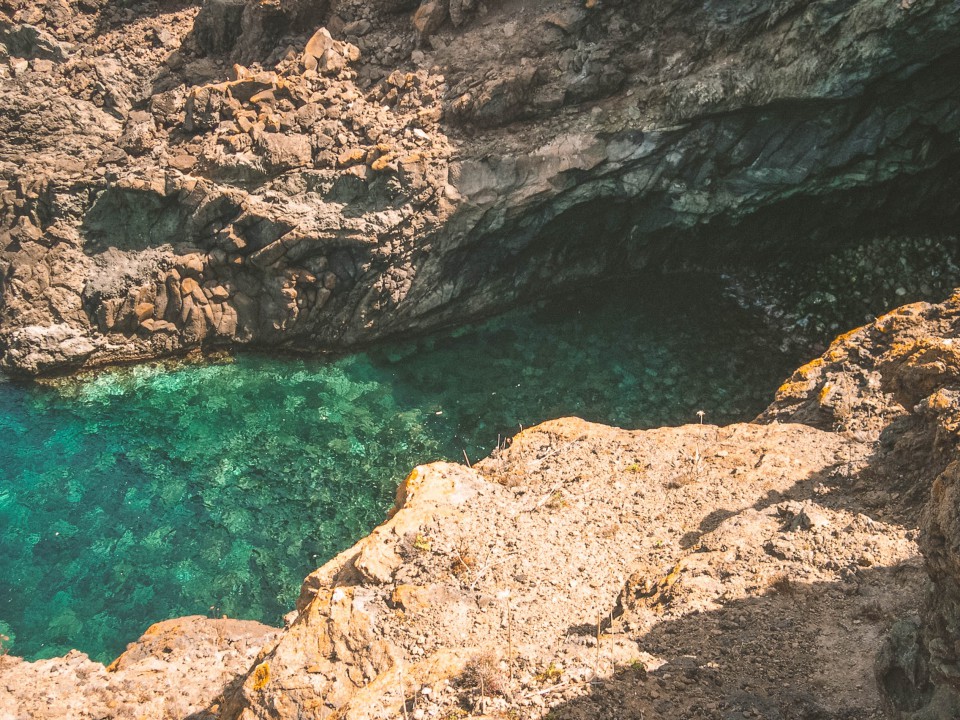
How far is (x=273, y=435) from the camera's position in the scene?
14.6 m

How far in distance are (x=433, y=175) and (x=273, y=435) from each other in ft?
21.3

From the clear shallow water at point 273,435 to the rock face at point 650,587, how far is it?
2274 millimetres

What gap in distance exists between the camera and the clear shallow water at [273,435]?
477 inches

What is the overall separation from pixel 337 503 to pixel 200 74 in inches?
481

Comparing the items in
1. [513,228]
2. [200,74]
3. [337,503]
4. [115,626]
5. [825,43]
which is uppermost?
[825,43]

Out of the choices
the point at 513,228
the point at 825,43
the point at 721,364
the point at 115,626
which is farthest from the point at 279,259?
the point at 825,43

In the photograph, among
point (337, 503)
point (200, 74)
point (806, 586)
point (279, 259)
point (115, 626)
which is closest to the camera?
point (806, 586)

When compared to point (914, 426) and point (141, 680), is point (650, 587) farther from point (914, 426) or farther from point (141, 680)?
point (141, 680)

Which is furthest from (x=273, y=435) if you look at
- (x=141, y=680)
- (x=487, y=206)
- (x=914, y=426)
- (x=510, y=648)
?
(x=914, y=426)

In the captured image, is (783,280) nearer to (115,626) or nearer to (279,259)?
(279,259)

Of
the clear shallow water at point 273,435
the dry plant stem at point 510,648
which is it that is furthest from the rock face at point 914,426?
the clear shallow water at point 273,435

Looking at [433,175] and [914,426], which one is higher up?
[433,175]

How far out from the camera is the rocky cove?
8555 millimetres

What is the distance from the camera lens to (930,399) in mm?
7527
